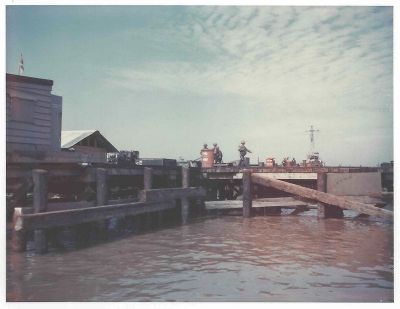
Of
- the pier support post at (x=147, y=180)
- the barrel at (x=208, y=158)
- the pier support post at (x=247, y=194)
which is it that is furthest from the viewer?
the barrel at (x=208, y=158)

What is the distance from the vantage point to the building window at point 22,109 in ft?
40.2

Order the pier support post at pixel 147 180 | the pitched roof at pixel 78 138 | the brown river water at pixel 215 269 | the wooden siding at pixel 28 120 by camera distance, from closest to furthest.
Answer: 1. the brown river water at pixel 215 269
2. the wooden siding at pixel 28 120
3. the pier support post at pixel 147 180
4. the pitched roof at pixel 78 138

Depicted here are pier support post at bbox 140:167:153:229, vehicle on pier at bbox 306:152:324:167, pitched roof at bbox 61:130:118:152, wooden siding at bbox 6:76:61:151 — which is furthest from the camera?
vehicle on pier at bbox 306:152:324:167

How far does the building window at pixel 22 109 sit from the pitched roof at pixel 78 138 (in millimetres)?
8628

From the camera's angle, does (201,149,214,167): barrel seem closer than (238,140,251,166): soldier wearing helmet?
No

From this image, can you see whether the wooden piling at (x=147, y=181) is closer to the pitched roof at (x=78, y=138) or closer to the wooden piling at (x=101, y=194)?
the wooden piling at (x=101, y=194)

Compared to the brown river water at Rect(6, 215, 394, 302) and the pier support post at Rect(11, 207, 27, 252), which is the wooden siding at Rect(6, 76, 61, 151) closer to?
the pier support post at Rect(11, 207, 27, 252)

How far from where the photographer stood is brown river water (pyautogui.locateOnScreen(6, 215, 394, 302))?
667 cm

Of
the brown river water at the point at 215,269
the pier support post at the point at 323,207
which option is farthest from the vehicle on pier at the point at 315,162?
the brown river water at the point at 215,269

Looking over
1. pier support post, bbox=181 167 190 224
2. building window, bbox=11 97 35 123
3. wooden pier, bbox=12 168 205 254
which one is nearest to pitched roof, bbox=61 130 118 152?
building window, bbox=11 97 35 123

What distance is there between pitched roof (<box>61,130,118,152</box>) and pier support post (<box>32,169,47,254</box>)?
12.6 meters

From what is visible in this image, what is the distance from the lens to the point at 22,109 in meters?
12.5

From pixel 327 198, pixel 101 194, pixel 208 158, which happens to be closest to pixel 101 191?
Answer: pixel 101 194
